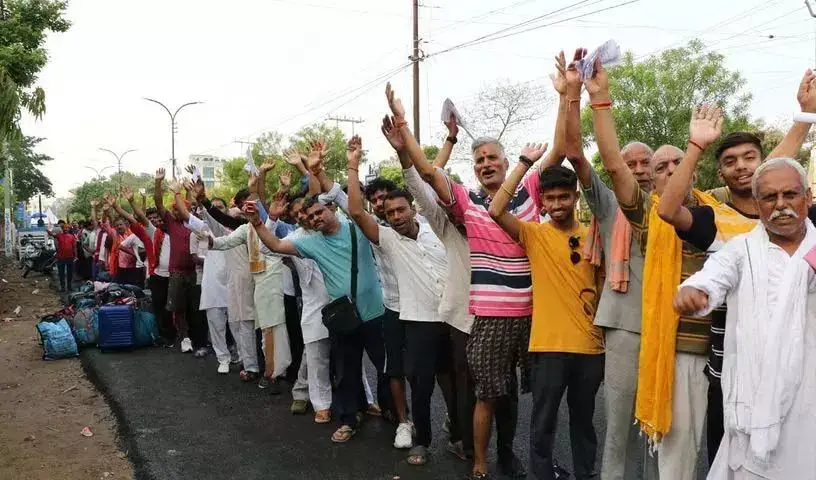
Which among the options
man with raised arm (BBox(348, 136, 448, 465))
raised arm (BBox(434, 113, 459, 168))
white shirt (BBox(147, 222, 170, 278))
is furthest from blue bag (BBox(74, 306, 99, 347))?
raised arm (BBox(434, 113, 459, 168))

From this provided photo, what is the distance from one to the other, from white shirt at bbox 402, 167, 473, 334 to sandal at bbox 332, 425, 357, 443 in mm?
1359

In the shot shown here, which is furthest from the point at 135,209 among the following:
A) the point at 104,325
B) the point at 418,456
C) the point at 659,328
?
the point at 659,328

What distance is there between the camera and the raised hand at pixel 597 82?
2832 mm

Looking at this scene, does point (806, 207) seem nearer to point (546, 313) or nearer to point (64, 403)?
point (546, 313)

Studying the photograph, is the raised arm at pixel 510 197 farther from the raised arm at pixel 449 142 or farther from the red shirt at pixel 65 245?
the red shirt at pixel 65 245

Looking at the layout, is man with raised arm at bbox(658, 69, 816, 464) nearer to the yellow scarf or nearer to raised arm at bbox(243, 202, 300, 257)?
the yellow scarf

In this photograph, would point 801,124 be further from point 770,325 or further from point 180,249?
point 180,249

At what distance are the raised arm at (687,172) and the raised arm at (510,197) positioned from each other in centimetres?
95

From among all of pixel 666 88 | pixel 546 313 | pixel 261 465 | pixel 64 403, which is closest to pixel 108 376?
pixel 64 403

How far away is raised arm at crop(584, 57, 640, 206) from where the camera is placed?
2.78m

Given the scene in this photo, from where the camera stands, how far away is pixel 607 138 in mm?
2797

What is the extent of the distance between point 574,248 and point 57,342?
743 cm

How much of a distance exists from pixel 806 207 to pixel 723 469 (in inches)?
38.7

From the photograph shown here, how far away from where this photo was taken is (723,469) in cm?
242
